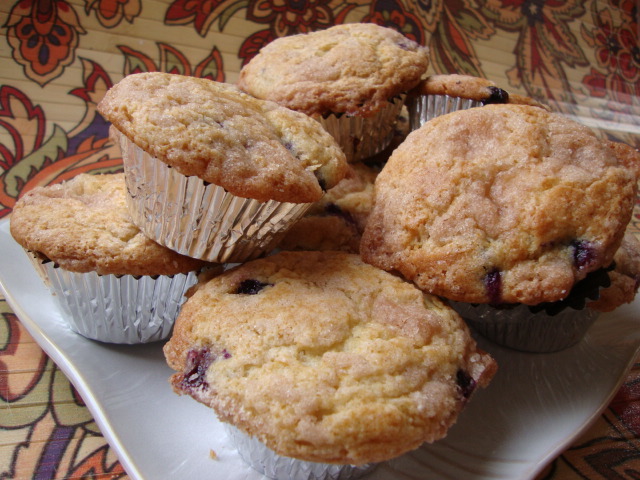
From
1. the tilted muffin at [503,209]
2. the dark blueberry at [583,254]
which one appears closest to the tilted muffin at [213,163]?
the tilted muffin at [503,209]

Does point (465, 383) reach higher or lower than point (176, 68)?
lower

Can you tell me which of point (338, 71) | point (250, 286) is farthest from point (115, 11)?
point (250, 286)

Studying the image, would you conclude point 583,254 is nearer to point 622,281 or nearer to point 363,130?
point 622,281

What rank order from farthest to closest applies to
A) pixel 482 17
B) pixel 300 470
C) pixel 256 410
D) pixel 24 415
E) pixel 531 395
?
1. pixel 482 17
2. pixel 531 395
3. pixel 24 415
4. pixel 300 470
5. pixel 256 410

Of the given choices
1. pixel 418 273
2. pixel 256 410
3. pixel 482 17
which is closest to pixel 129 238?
pixel 256 410

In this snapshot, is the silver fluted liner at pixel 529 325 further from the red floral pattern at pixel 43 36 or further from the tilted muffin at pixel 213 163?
the red floral pattern at pixel 43 36

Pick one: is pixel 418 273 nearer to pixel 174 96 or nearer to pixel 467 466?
pixel 467 466
